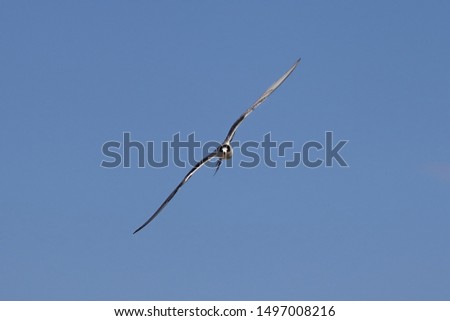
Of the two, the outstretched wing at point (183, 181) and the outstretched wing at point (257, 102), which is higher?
the outstretched wing at point (257, 102)

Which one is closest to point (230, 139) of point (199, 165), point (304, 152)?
point (199, 165)

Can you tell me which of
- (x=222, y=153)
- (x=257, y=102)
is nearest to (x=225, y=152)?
(x=222, y=153)

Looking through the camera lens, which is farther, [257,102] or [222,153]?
[257,102]

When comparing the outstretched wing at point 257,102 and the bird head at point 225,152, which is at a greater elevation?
the outstretched wing at point 257,102

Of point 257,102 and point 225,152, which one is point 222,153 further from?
point 257,102

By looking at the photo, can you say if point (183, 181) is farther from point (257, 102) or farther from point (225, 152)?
point (257, 102)

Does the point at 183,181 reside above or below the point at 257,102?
below

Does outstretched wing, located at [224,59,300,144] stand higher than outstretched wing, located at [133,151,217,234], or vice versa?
outstretched wing, located at [224,59,300,144]
